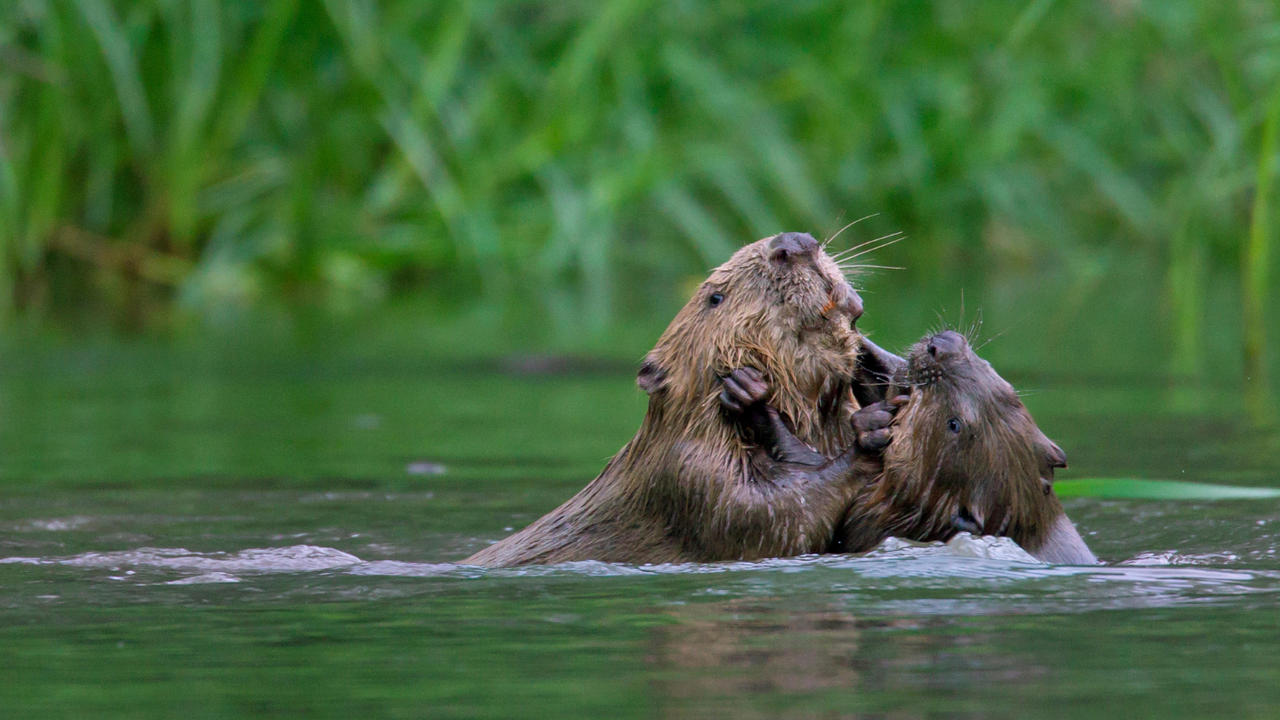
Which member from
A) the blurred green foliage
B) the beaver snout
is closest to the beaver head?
the beaver snout

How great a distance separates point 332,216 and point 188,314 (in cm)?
129

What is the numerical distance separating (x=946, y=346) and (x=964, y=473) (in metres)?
0.29

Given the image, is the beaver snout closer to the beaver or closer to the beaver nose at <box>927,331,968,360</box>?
the beaver nose at <box>927,331,968,360</box>

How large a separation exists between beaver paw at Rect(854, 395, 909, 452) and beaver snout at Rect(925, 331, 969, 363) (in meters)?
0.12

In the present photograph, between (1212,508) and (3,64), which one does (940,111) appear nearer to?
(3,64)

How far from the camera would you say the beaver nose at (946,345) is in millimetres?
3892

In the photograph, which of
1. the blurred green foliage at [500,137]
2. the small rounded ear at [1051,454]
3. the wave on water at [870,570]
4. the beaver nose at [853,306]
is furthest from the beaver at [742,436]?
the blurred green foliage at [500,137]

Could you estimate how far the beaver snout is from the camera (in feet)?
12.8

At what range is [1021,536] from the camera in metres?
3.77

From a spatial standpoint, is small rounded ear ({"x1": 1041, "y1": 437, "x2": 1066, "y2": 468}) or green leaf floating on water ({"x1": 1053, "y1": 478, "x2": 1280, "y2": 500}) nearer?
small rounded ear ({"x1": 1041, "y1": 437, "x2": 1066, "y2": 468})

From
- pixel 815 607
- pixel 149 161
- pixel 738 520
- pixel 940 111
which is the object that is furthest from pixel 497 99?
pixel 815 607

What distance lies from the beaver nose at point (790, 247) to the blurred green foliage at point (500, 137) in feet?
19.7

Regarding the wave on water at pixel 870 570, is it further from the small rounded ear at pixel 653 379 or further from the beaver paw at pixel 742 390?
the small rounded ear at pixel 653 379

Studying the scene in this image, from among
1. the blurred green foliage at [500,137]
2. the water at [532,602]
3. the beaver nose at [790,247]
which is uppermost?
the blurred green foliage at [500,137]
